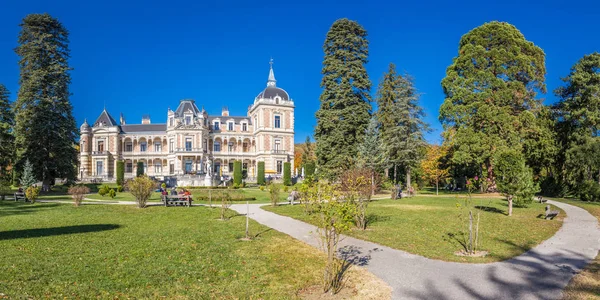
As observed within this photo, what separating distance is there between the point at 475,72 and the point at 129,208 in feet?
85.0

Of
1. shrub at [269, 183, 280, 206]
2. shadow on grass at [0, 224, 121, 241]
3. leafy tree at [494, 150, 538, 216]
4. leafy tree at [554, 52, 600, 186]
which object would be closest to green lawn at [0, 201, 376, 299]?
shadow on grass at [0, 224, 121, 241]

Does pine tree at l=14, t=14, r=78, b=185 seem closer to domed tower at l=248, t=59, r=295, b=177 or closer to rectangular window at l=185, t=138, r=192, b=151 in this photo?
rectangular window at l=185, t=138, r=192, b=151

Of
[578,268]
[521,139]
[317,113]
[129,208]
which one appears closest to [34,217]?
[129,208]

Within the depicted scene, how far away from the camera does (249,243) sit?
377 inches

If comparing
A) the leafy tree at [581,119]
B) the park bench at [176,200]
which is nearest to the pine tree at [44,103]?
→ the park bench at [176,200]

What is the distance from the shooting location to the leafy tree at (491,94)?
2731cm

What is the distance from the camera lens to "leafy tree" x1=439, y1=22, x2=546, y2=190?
89.6ft

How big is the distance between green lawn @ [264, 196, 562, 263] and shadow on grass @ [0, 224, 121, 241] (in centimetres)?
683

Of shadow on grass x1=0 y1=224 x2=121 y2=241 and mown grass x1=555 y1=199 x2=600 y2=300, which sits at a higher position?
shadow on grass x1=0 y1=224 x2=121 y2=241

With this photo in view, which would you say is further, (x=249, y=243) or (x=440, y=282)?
(x=249, y=243)

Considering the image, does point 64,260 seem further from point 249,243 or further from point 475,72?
point 475,72

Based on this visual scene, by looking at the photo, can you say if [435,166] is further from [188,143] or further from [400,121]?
[188,143]

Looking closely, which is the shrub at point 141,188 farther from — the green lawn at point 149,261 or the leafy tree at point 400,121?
the leafy tree at point 400,121

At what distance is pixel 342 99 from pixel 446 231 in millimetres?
19481
